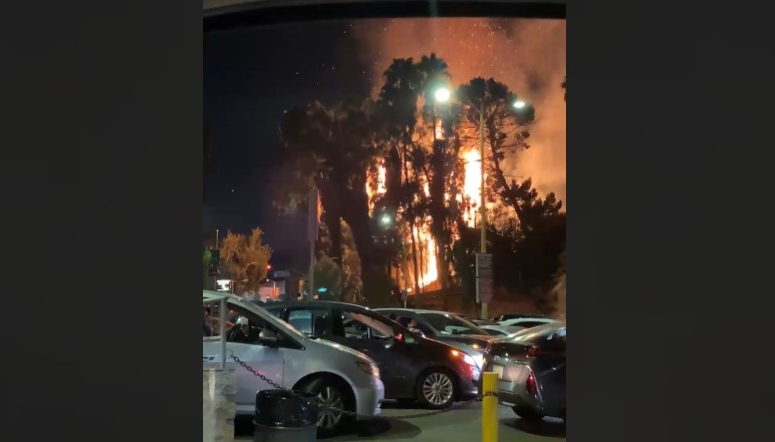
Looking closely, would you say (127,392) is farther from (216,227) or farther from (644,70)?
(216,227)

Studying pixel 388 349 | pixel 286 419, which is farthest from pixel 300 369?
pixel 286 419

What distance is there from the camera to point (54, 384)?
2.42 m

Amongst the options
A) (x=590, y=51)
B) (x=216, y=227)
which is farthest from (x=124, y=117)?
(x=216, y=227)

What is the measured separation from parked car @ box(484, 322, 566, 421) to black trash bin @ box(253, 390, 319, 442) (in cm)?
Result: 270

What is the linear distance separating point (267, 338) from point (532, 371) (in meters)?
2.66

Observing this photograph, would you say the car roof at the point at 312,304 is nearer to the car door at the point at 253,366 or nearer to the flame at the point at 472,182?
the car door at the point at 253,366

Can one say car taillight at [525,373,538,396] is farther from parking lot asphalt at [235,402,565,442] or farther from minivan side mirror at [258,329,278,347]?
minivan side mirror at [258,329,278,347]

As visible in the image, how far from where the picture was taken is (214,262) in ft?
20.6

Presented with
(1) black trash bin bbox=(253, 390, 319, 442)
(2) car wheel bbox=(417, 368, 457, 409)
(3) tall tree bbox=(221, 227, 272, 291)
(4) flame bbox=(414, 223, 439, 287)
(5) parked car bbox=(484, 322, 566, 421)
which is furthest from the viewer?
(4) flame bbox=(414, 223, 439, 287)

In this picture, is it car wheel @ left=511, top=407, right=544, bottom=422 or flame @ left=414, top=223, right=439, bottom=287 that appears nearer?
car wheel @ left=511, top=407, right=544, bottom=422

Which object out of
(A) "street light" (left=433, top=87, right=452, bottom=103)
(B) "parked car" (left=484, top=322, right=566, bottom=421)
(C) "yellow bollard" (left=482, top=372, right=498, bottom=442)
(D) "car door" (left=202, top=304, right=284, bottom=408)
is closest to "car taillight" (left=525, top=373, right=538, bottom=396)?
(B) "parked car" (left=484, top=322, right=566, bottom=421)

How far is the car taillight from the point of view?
614 cm

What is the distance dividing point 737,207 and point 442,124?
4.89 m

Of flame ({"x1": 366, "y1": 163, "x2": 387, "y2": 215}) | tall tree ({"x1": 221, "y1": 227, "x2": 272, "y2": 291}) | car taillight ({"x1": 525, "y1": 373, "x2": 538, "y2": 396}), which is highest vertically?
flame ({"x1": 366, "y1": 163, "x2": 387, "y2": 215})
